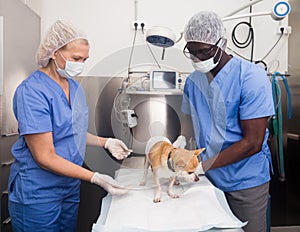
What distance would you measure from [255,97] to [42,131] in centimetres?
83

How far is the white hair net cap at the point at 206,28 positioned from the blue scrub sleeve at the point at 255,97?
212 mm

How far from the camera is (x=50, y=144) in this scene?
1035mm

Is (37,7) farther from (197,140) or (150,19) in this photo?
(197,140)

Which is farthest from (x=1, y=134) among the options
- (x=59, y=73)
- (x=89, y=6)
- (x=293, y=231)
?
(x=293, y=231)

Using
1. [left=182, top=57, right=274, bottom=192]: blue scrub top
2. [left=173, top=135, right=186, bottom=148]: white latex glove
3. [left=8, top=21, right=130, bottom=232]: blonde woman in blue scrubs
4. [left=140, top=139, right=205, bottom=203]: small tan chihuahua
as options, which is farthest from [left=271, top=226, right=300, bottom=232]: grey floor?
[left=8, top=21, right=130, bottom=232]: blonde woman in blue scrubs

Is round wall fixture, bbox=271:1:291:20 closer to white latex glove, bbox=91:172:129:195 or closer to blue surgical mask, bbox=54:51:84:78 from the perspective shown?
blue surgical mask, bbox=54:51:84:78

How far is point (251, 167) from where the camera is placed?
1.19m

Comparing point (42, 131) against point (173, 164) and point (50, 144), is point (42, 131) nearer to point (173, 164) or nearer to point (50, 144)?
point (50, 144)

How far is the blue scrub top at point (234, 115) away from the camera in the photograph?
1134 millimetres

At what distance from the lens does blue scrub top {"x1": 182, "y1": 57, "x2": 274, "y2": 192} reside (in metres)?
1.13

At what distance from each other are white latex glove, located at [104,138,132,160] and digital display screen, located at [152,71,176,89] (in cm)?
44

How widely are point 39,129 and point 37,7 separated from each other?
1.27 m

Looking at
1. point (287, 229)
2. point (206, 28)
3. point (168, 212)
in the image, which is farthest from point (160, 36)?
point (287, 229)

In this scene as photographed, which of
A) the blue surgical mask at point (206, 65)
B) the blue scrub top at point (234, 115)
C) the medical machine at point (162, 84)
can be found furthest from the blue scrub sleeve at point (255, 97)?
the medical machine at point (162, 84)
